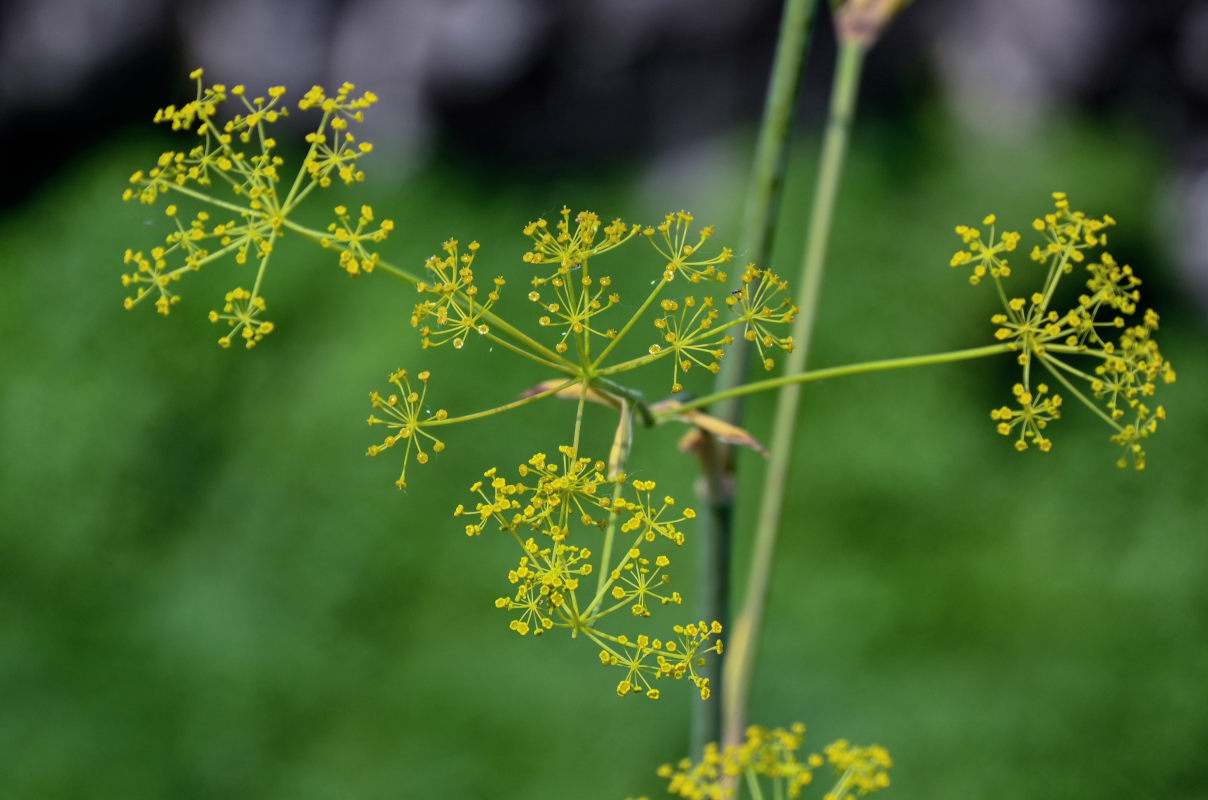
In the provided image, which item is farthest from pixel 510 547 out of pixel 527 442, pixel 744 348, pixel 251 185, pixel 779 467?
pixel 251 185

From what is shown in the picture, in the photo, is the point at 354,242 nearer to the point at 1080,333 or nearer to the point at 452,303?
the point at 452,303

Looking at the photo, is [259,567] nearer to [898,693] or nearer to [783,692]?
[783,692]

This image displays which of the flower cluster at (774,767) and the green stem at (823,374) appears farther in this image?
the flower cluster at (774,767)

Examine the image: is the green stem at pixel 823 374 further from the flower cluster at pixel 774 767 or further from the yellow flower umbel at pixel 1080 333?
the flower cluster at pixel 774 767

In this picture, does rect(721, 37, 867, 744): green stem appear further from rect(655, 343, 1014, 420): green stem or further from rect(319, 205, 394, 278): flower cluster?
rect(319, 205, 394, 278): flower cluster

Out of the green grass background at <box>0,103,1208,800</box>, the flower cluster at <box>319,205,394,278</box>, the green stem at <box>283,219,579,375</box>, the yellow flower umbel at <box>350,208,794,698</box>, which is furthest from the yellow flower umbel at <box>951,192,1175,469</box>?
the green grass background at <box>0,103,1208,800</box>

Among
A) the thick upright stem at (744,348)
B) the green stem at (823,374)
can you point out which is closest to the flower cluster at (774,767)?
the thick upright stem at (744,348)
